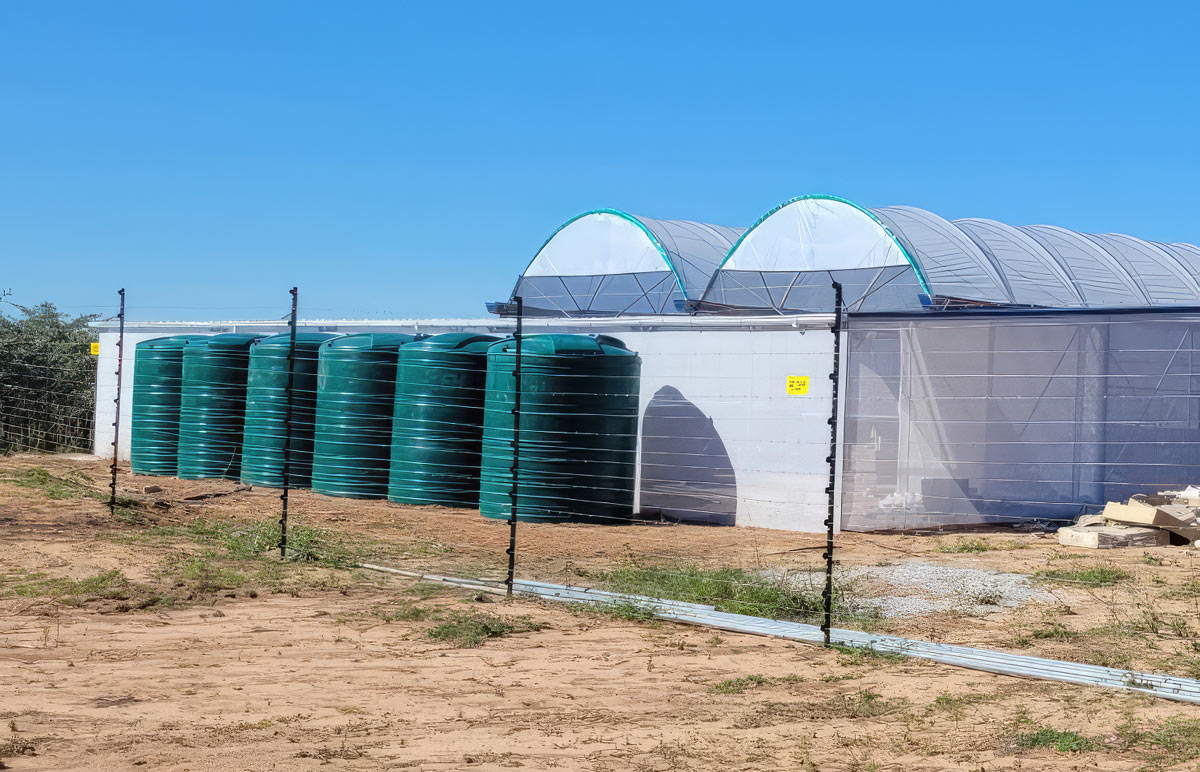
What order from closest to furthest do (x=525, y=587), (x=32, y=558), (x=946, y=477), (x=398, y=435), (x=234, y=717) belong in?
(x=234, y=717) < (x=525, y=587) < (x=32, y=558) < (x=946, y=477) < (x=398, y=435)

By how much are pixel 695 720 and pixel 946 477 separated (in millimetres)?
8791

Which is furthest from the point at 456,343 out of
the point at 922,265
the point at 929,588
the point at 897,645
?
the point at 922,265

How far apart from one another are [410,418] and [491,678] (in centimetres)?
847

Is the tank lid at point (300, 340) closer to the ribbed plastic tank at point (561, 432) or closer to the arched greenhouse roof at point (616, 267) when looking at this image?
the ribbed plastic tank at point (561, 432)

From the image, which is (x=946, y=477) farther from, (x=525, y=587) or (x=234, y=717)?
(x=234, y=717)

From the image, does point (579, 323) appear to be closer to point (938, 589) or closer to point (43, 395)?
point (938, 589)

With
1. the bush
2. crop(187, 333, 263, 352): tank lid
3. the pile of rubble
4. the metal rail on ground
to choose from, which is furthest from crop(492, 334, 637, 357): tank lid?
the bush

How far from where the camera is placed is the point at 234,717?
18.8ft

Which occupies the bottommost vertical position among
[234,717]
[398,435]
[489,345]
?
[234,717]

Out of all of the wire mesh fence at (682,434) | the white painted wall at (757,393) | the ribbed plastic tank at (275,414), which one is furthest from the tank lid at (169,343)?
the white painted wall at (757,393)

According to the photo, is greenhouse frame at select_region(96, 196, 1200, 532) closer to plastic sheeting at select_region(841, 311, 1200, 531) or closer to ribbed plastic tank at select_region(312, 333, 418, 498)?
plastic sheeting at select_region(841, 311, 1200, 531)

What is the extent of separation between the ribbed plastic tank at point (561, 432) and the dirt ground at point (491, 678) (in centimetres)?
231

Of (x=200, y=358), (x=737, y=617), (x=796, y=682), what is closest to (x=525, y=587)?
(x=737, y=617)

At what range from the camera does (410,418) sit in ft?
48.6
